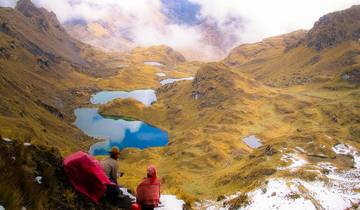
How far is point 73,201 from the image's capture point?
60.6ft

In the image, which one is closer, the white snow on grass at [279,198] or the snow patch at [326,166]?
the white snow on grass at [279,198]

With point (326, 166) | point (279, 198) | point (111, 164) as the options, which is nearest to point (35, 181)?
point (111, 164)

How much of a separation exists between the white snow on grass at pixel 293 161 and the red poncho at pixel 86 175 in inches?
4125

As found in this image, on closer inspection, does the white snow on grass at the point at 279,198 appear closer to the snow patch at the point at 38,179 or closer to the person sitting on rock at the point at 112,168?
the person sitting on rock at the point at 112,168

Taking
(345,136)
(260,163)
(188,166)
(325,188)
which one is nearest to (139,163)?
(188,166)

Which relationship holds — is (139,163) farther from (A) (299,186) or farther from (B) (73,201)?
(B) (73,201)

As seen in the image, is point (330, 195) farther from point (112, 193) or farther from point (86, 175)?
point (86, 175)

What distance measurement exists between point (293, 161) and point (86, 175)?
122241 mm

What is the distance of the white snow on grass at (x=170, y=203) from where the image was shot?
2690 centimetres

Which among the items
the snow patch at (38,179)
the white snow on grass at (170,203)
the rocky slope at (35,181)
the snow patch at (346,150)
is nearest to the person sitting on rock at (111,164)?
the rocky slope at (35,181)

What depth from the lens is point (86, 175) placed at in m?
18.3

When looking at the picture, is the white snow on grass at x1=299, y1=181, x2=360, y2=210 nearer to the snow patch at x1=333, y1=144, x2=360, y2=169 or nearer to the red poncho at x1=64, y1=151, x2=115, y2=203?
the snow patch at x1=333, y1=144, x2=360, y2=169

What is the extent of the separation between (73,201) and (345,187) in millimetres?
89547

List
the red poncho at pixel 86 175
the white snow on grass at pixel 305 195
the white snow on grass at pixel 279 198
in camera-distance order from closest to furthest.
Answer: the red poncho at pixel 86 175, the white snow on grass at pixel 279 198, the white snow on grass at pixel 305 195
